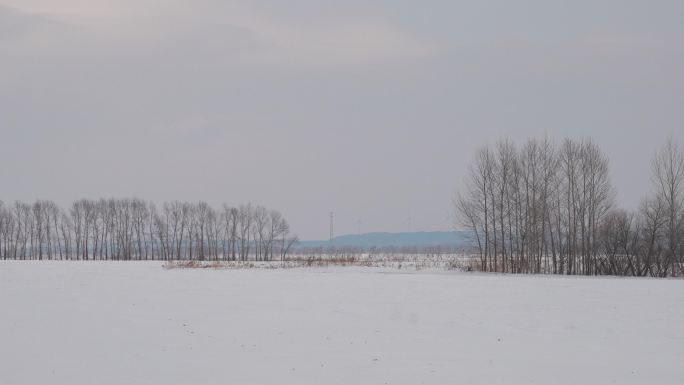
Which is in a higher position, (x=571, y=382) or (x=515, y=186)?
(x=515, y=186)

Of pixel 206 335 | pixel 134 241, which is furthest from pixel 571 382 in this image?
pixel 134 241

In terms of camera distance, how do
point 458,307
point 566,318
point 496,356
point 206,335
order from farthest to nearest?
point 458,307, point 566,318, point 206,335, point 496,356

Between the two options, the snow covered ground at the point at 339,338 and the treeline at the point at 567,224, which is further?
the treeline at the point at 567,224

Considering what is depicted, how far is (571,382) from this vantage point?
898 centimetres

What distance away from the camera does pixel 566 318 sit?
50.7ft

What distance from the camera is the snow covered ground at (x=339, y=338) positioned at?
946 cm

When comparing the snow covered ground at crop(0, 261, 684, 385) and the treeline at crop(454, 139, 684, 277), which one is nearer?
the snow covered ground at crop(0, 261, 684, 385)

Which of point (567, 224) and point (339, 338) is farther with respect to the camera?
point (567, 224)

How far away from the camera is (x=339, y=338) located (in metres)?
12.6

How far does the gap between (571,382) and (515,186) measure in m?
39.5

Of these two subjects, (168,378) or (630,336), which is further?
(630,336)

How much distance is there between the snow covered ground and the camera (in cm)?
946

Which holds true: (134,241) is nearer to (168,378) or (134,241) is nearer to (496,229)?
(496,229)

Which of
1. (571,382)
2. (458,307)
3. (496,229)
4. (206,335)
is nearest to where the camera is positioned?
(571,382)
